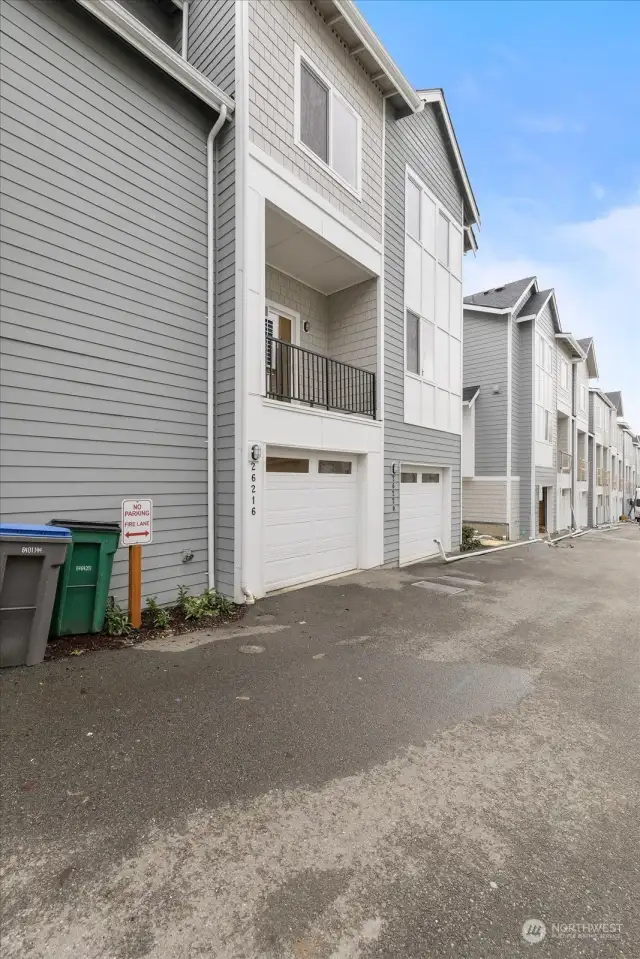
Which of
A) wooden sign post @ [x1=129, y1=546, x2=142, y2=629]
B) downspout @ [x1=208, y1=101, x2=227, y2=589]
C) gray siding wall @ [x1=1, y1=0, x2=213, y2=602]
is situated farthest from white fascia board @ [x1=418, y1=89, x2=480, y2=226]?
wooden sign post @ [x1=129, y1=546, x2=142, y2=629]

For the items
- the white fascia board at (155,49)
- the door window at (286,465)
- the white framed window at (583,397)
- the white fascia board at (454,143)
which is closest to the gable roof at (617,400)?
the white framed window at (583,397)

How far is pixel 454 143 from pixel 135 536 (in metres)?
11.9

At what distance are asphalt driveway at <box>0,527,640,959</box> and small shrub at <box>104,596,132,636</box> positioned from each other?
1.68ft

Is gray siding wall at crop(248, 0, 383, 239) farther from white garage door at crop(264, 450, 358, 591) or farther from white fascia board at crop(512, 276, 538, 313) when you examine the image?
white fascia board at crop(512, 276, 538, 313)

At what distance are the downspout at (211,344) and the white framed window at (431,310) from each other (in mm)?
4538

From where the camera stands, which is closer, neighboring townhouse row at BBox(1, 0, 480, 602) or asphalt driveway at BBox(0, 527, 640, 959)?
asphalt driveway at BBox(0, 527, 640, 959)

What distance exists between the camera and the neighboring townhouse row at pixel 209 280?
4.47 metres

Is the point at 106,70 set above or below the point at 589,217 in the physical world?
below

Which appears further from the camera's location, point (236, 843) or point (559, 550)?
point (559, 550)

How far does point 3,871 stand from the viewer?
1.76 m

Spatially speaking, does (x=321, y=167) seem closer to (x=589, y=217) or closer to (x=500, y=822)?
(x=500, y=822)

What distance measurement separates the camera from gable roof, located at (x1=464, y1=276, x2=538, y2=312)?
51.4ft

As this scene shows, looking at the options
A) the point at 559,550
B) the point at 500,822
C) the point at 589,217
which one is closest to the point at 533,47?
the point at 589,217

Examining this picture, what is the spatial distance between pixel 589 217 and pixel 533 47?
10.3 meters
